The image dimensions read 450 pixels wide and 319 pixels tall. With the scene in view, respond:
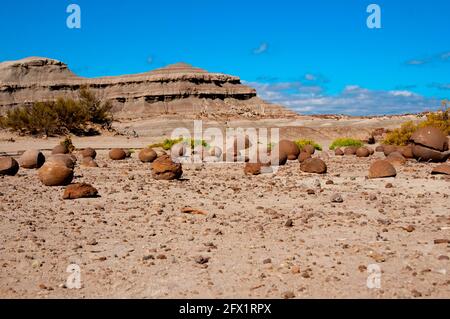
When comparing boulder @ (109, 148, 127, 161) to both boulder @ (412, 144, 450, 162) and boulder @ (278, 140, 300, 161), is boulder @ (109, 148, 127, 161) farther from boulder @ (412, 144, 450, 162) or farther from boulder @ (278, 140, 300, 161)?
boulder @ (412, 144, 450, 162)

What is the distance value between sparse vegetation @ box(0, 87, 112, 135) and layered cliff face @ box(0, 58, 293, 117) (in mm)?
40475

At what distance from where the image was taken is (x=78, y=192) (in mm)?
9250

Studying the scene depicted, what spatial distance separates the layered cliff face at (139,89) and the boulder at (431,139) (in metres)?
61.0

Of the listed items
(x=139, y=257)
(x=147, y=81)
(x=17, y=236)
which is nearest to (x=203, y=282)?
(x=139, y=257)

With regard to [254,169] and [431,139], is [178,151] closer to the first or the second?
[254,169]

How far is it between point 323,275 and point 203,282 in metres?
1.19

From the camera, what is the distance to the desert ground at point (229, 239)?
15.3ft

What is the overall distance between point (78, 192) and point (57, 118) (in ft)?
79.4

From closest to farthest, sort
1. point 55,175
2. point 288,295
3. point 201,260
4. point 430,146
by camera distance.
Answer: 1. point 288,295
2. point 201,260
3. point 55,175
4. point 430,146

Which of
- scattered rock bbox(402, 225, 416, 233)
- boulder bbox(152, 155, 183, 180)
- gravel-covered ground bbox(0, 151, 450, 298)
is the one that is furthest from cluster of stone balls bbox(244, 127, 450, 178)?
scattered rock bbox(402, 225, 416, 233)

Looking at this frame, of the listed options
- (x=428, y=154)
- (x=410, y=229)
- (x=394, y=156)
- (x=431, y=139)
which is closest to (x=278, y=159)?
(x=394, y=156)

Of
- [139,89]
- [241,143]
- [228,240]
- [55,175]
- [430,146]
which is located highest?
[139,89]

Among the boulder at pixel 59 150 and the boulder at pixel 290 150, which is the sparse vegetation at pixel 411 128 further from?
the boulder at pixel 59 150
